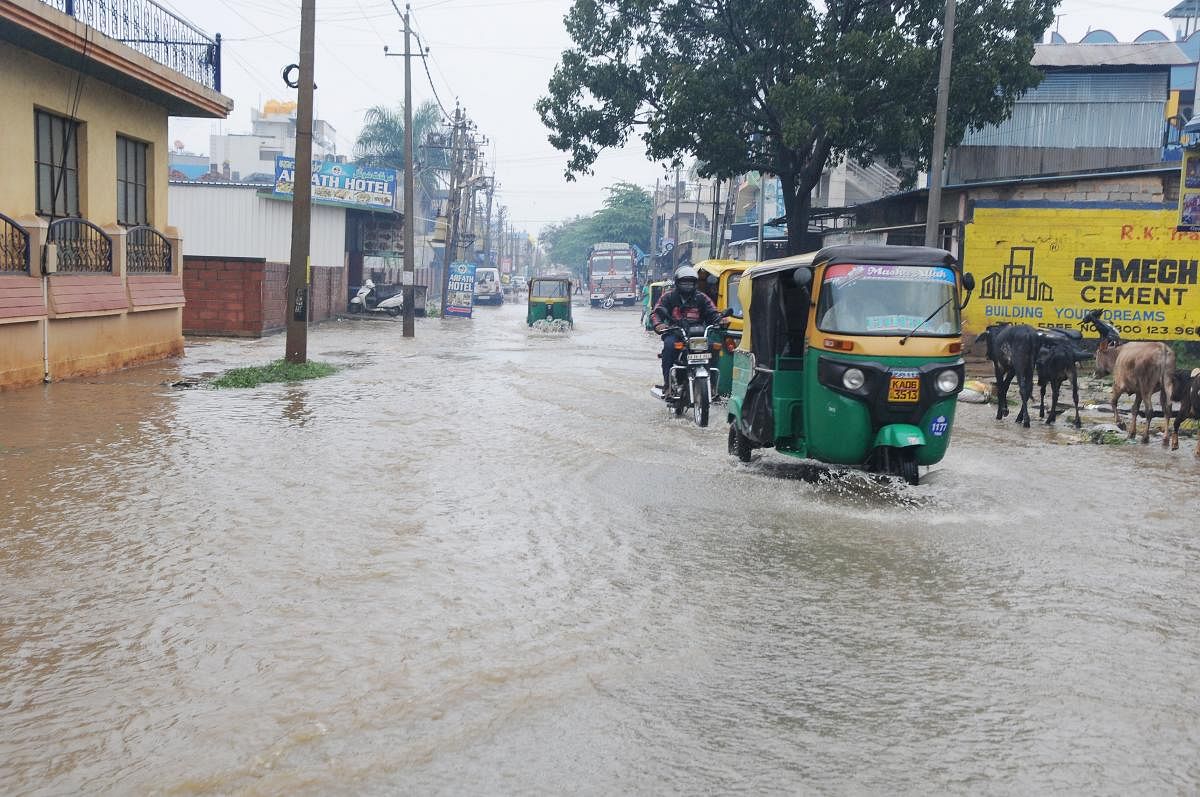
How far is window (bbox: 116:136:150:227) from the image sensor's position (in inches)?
767

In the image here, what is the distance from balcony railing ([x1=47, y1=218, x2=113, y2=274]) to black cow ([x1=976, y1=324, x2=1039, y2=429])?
12.5 metres

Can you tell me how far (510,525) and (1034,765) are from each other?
14.4 feet

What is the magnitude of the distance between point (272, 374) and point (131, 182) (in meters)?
5.02

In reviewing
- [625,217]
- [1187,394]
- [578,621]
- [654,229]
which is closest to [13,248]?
[578,621]

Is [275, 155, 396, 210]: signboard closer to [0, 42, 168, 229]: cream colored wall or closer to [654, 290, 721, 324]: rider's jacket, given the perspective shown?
[0, 42, 168, 229]: cream colored wall

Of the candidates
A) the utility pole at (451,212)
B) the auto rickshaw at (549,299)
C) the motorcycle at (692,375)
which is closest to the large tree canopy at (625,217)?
the utility pole at (451,212)

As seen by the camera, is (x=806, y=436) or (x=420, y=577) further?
(x=806, y=436)

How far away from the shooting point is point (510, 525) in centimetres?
789

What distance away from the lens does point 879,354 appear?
8922 millimetres

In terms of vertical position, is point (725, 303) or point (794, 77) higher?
point (794, 77)

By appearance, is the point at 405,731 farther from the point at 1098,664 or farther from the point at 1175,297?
the point at 1175,297

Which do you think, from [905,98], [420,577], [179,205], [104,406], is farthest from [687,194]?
[420,577]

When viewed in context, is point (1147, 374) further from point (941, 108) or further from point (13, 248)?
point (13, 248)

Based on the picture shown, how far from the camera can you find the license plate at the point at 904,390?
8.90 meters
